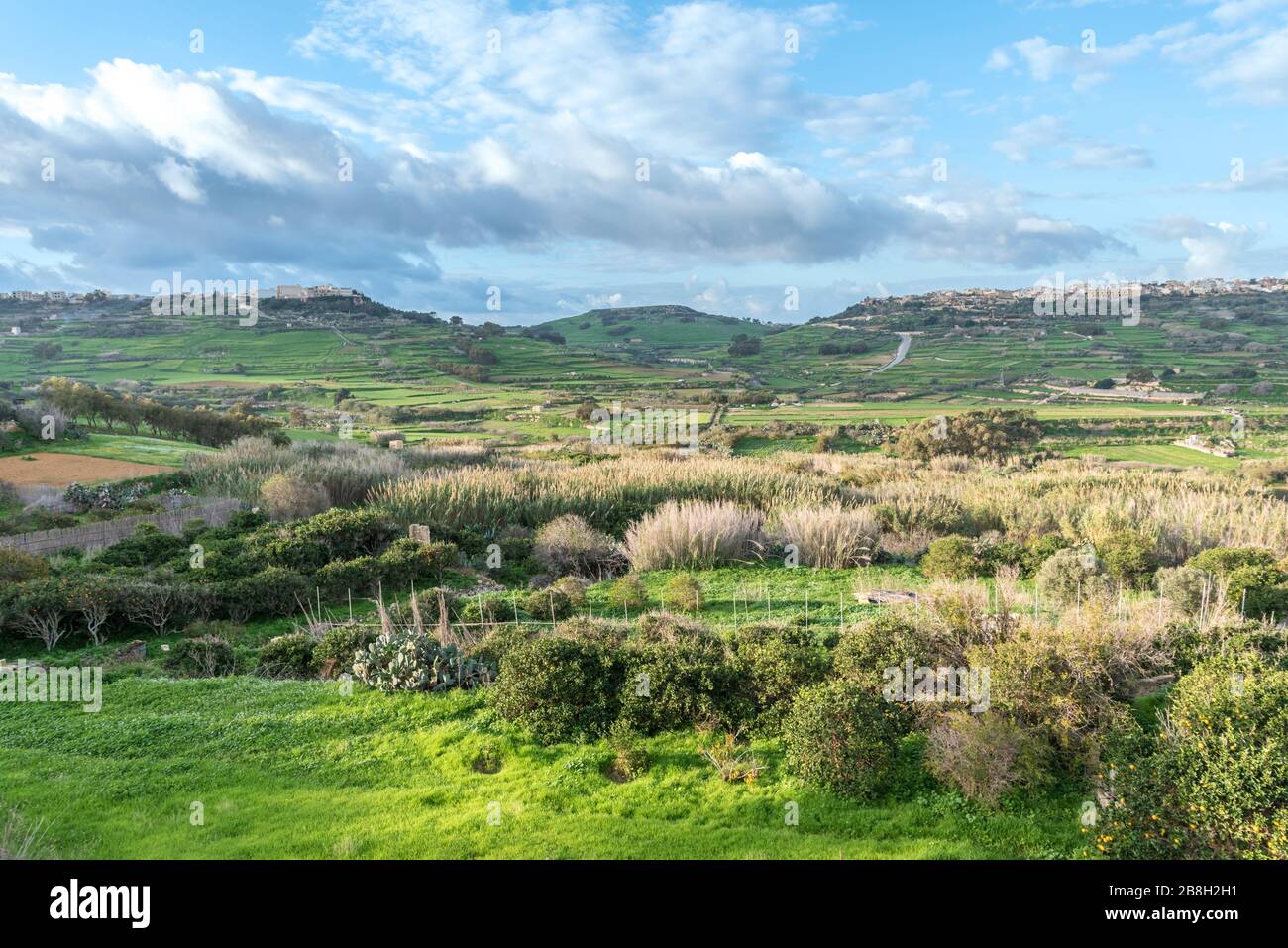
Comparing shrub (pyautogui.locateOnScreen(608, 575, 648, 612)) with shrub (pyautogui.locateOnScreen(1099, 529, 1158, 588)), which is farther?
shrub (pyautogui.locateOnScreen(1099, 529, 1158, 588))

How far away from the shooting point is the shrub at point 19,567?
39.7 feet

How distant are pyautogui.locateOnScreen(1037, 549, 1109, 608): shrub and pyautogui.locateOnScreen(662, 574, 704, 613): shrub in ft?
14.8

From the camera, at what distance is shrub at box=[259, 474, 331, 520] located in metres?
18.1

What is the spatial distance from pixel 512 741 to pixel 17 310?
131430mm

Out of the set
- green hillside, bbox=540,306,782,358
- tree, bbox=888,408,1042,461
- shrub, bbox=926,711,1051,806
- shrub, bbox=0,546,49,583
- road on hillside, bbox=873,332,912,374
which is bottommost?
shrub, bbox=926,711,1051,806

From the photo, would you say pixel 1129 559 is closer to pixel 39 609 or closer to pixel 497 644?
pixel 497 644

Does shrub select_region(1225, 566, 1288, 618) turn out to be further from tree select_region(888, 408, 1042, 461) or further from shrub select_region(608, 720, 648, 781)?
tree select_region(888, 408, 1042, 461)

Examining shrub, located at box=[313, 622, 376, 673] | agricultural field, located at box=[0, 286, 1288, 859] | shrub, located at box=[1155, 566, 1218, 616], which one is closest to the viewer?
agricultural field, located at box=[0, 286, 1288, 859]

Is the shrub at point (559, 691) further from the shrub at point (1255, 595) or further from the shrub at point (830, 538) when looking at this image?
the shrub at point (1255, 595)

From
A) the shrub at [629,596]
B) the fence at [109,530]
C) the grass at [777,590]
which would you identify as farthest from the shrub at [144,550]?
the shrub at [629,596]

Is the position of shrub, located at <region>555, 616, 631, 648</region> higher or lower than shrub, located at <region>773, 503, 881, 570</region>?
lower

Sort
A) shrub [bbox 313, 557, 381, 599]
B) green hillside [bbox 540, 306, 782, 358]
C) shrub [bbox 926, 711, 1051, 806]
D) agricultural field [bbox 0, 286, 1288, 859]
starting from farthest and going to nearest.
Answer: green hillside [bbox 540, 306, 782, 358]
shrub [bbox 313, 557, 381, 599]
shrub [bbox 926, 711, 1051, 806]
agricultural field [bbox 0, 286, 1288, 859]

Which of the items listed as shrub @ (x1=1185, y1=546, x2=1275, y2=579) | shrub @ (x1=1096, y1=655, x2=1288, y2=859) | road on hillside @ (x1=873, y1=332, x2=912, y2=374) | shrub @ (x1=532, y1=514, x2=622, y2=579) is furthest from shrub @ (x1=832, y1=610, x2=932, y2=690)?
road on hillside @ (x1=873, y1=332, x2=912, y2=374)
